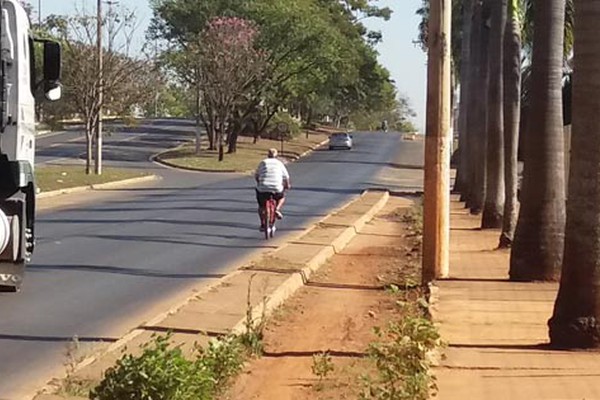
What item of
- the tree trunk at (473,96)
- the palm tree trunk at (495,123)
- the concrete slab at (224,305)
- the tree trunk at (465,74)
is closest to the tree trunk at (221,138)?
the tree trunk at (465,74)

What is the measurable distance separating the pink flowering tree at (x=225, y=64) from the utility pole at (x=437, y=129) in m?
49.4

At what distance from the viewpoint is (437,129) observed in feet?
52.9

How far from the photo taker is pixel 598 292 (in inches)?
437

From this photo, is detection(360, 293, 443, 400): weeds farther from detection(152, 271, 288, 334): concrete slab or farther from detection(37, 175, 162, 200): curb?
detection(37, 175, 162, 200): curb

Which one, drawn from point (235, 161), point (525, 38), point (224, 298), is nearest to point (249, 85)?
point (235, 161)

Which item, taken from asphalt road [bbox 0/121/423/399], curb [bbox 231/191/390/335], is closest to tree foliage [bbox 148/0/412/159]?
asphalt road [bbox 0/121/423/399]

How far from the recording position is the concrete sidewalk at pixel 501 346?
951cm

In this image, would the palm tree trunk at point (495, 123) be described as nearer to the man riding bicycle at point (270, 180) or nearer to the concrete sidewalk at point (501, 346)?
the man riding bicycle at point (270, 180)

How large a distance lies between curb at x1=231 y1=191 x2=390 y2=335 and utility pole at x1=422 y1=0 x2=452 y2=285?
1903mm

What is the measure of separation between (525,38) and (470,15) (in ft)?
24.2

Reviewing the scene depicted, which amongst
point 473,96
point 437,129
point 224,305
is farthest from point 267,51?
point 224,305

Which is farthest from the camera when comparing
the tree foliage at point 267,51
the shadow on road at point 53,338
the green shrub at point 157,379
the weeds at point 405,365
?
the tree foliage at point 267,51

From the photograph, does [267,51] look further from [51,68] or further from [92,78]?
[51,68]

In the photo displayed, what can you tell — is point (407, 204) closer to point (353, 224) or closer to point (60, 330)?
→ point (353, 224)
